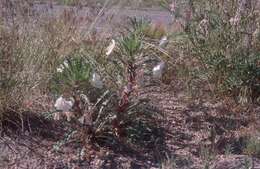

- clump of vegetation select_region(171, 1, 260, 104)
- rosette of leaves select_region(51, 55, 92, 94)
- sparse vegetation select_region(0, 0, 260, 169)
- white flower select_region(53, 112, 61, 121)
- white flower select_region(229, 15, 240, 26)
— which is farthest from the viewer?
white flower select_region(229, 15, 240, 26)

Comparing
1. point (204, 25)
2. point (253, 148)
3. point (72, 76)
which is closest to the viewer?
point (72, 76)

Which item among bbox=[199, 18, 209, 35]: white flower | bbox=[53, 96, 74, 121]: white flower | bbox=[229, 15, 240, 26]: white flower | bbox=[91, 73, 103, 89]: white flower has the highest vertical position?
bbox=[229, 15, 240, 26]: white flower

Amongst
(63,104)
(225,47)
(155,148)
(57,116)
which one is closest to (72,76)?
(63,104)

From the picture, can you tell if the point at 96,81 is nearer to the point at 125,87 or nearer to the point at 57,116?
the point at 125,87

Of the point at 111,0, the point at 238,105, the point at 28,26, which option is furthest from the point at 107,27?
the point at 238,105

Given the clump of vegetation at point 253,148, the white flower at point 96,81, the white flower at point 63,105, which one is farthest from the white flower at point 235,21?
the white flower at point 63,105

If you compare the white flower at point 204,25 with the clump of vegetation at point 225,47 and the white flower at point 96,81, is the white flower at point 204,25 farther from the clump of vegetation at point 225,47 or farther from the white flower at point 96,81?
the white flower at point 96,81

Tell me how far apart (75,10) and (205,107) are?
4.43ft

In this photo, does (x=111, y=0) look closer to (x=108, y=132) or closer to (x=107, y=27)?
(x=107, y=27)

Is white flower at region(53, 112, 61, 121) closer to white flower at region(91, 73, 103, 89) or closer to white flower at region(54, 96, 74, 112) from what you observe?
white flower at region(54, 96, 74, 112)

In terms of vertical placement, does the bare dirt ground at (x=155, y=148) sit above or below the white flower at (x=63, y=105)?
below

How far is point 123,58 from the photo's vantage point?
4.05 meters

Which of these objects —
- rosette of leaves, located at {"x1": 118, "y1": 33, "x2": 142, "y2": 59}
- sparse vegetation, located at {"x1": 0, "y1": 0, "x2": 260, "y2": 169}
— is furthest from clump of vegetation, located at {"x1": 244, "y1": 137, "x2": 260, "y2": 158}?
rosette of leaves, located at {"x1": 118, "y1": 33, "x2": 142, "y2": 59}

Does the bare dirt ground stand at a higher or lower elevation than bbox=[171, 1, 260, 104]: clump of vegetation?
lower
